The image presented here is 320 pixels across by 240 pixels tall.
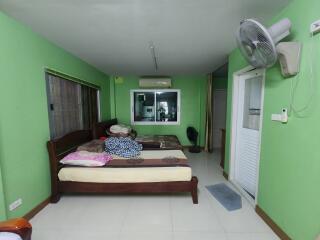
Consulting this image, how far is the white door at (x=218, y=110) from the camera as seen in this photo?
17.8 feet

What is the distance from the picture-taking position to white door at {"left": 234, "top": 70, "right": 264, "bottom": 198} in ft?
7.98

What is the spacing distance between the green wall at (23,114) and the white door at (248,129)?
2940mm

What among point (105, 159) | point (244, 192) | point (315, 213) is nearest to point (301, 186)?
point (315, 213)

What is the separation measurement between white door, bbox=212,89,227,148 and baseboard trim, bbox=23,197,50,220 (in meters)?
4.72

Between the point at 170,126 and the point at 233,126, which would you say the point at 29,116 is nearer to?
the point at 233,126

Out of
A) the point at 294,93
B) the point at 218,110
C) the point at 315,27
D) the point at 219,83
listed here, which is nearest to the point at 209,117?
the point at 218,110

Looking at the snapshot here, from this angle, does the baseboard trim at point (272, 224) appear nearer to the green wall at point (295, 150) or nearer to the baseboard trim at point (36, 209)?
the green wall at point (295, 150)

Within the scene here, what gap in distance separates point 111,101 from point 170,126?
79.1 inches

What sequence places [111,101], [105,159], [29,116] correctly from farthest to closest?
[111,101] < [105,159] < [29,116]

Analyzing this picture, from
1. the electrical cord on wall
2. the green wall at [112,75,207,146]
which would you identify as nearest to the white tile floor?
the electrical cord on wall

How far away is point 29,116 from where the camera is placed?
6.75ft

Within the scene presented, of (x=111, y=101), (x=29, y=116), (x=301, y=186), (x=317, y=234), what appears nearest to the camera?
(x=317, y=234)

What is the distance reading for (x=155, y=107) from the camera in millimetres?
5383

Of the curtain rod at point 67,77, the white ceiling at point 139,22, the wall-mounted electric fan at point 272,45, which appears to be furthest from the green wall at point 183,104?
the wall-mounted electric fan at point 272,45
